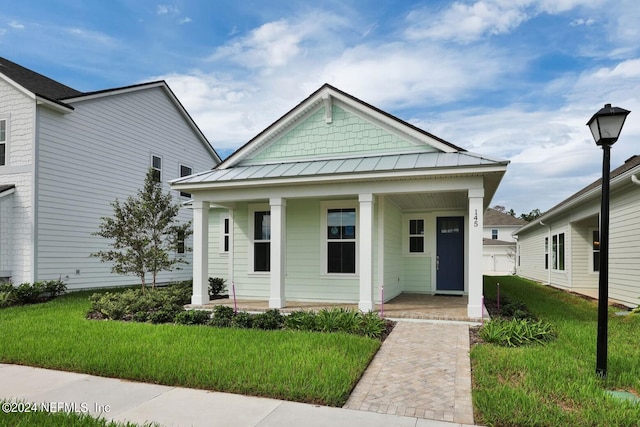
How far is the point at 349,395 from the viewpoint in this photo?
4.61m

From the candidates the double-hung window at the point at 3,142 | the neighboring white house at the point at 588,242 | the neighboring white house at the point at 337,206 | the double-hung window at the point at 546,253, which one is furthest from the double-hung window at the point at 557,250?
the double-hung window at the point at 3,142

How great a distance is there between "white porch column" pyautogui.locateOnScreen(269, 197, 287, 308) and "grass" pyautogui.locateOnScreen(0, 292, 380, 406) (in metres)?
2.40

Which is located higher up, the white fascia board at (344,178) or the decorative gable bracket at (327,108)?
the decorative gable bracket at (327,108)

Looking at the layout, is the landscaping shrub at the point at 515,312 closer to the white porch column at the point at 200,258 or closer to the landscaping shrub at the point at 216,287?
the white porch column at the point at 200,258

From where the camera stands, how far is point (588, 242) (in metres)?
15.6

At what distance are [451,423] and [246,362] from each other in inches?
105

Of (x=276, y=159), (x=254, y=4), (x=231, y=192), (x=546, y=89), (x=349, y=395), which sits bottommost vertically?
(x=349, y=395)

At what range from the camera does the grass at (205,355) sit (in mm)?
4781

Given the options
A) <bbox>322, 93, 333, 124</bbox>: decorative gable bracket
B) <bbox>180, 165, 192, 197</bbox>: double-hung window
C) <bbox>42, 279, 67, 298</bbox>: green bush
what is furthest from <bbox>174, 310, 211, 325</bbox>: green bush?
<bbox>180, 165, 192, 197</bbox>: double-hung window

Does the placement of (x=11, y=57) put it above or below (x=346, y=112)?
above

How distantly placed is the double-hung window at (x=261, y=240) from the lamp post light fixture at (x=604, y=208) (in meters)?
8.06

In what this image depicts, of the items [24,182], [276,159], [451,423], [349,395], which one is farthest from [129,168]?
[451,423]

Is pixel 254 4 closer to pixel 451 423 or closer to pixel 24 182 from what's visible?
pixel 24 182

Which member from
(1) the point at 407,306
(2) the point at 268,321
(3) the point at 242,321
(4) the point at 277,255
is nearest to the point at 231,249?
(4) the point at 277,255
